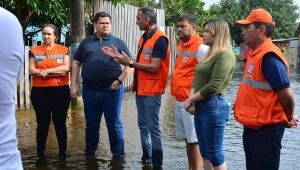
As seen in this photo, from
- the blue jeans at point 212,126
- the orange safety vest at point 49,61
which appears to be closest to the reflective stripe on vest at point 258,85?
the blue jeans at point 212,126

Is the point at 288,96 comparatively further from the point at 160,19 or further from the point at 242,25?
the point at 160,19

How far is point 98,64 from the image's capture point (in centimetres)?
632

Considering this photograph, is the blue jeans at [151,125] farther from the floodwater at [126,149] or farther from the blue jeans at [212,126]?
the blue jeans at [212,126]

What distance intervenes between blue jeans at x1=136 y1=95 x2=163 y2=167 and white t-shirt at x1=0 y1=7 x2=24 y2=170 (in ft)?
12.7

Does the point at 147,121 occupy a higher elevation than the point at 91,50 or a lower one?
lower

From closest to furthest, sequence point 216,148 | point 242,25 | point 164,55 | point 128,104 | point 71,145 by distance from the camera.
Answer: point 242,25 → point 216,148 → point 164,55 → point 71,145 → point 128,104

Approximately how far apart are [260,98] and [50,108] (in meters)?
3.39

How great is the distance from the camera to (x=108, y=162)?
6.45m

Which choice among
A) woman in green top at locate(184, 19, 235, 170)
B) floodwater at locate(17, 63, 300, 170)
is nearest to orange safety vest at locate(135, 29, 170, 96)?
floodwater at locate(17, 63, 300, 170)

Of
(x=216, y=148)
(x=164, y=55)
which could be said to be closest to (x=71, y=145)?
(x=164, y=55)

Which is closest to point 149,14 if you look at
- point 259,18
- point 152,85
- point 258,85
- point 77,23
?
point 152,85

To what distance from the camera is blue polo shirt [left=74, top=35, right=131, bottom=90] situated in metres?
6.32

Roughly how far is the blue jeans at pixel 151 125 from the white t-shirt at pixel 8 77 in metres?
3.86

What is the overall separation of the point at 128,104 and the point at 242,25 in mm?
8125
